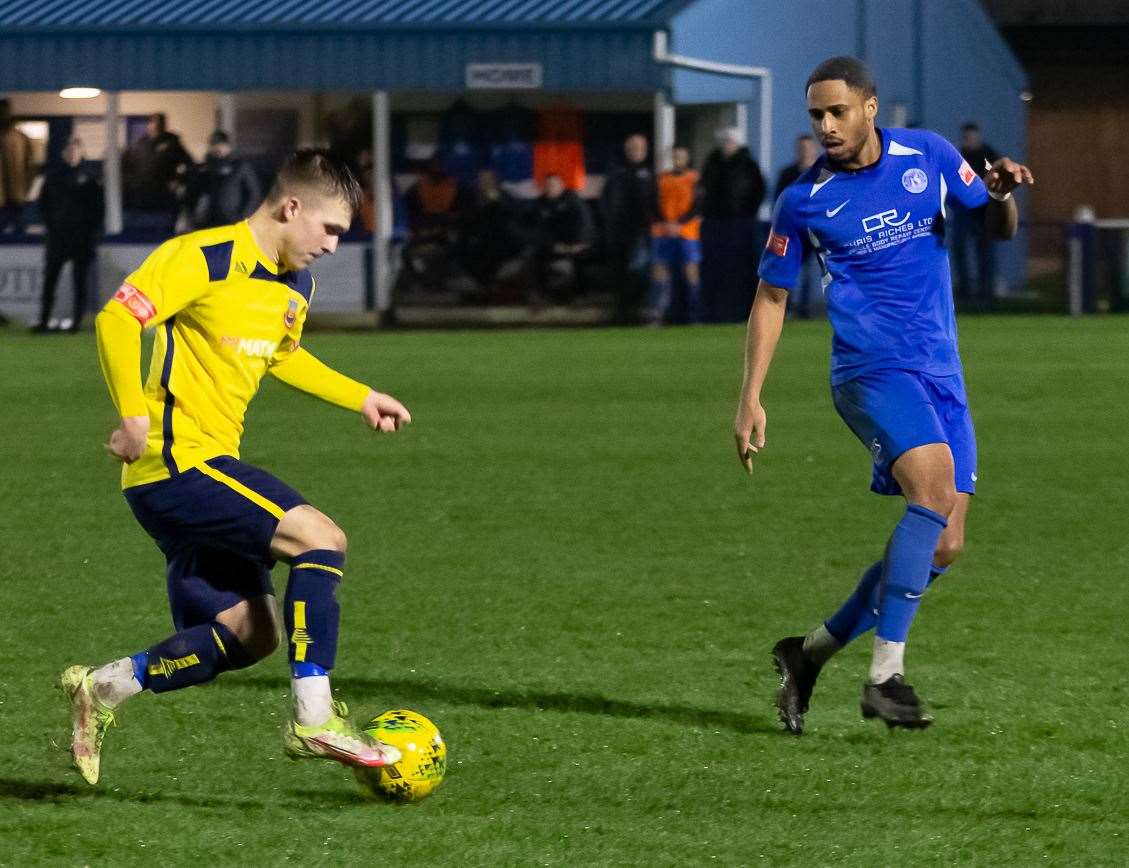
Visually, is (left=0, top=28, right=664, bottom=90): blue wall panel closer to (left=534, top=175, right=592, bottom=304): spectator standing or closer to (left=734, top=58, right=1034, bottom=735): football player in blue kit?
(left=534, top=175, right=592, bottom=304): spectator standing

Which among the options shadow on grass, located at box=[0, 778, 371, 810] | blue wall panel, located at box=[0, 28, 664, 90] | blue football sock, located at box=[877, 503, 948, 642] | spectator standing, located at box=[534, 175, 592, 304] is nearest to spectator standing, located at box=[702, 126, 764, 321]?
spectator standing, located at box=[534, 175, 592, 304]

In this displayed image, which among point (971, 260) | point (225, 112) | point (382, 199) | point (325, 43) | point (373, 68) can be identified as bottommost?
point (971, 260)

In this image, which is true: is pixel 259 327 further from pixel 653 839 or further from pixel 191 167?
pixel 191 167

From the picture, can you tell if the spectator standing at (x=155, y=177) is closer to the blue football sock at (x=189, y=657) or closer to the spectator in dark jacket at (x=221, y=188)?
the spectator in dark jacket at (x=221, y=188)

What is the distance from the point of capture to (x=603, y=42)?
23859 millimetres

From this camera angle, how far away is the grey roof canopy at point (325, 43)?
23.9 meters

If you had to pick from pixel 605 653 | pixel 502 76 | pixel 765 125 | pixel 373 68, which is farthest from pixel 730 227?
pixel 605 653

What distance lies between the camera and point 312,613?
207 inches

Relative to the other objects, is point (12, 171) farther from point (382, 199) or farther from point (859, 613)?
point (859, 613)

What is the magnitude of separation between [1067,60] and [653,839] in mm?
37555

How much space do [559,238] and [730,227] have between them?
1910 millimetres

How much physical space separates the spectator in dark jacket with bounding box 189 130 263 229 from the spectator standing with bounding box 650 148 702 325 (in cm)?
417

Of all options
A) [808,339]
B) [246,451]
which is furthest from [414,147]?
[246,451]

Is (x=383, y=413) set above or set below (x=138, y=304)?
below
